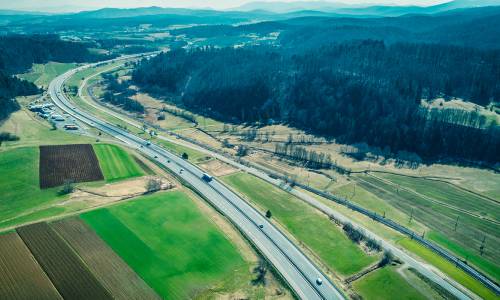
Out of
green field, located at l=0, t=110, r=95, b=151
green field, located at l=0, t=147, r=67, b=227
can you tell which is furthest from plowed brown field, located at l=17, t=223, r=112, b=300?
green field, located at l=0, t=110, r=95, b=151

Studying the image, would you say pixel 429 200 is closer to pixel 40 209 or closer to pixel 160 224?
pixel 160 224

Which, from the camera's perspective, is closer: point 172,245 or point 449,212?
point 172,245

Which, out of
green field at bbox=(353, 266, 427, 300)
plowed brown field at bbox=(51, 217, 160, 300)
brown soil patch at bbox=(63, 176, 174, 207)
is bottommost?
plowed brown field at bbox=(51, 217, 160, 300)

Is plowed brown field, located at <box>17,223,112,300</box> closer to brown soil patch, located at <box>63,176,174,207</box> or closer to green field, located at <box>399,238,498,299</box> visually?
brown soil patch, located at <box>63,176,174,207</box>

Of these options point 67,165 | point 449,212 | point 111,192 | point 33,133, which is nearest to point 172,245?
point 111,192

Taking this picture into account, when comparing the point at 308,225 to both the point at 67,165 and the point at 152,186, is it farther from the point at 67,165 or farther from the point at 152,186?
the point at 67,165

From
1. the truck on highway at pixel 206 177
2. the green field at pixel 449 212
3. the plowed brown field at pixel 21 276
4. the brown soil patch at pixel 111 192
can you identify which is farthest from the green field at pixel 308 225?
the plowed brown field at pixel 21 276

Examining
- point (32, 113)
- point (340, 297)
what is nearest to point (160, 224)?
point (340, 297)
